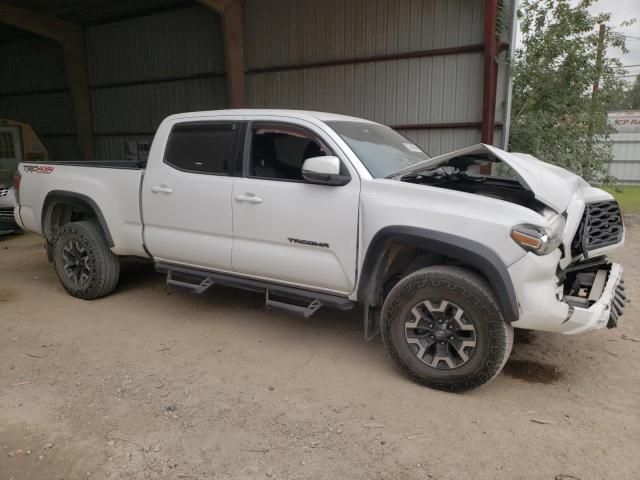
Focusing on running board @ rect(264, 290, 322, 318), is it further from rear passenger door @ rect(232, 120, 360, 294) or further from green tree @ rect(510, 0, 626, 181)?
green tree @ rect(510, 0, 626, 181)

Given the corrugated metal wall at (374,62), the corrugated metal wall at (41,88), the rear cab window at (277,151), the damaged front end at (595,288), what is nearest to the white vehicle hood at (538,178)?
the damaged front end at (595,288)

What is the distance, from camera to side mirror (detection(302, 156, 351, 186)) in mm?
3355

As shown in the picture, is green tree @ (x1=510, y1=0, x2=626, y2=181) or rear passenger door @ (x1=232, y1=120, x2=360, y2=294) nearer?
rear passenger door @ (x1=232, y1=120, x2=360, y2=294)

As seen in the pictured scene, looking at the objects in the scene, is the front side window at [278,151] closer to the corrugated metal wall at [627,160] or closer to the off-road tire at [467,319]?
the off-road tire at [467,319]

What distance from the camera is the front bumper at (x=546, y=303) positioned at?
9.47 ft

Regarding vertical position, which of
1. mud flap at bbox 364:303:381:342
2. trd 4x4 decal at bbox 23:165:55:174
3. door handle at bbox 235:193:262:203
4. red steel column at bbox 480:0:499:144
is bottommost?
mud flap at bbox 364:303:381:342

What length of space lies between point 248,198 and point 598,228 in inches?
105

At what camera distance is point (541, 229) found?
288 centimetres

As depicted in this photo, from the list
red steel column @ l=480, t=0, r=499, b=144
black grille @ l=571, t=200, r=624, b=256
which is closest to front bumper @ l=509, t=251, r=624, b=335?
black grille @ l=571, t=200, r=624, b=256

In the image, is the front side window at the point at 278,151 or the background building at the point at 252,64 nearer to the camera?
the front side window at the point at 278,151

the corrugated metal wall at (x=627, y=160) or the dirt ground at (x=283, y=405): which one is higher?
the corrugated metal wall at (x=627, y=160)

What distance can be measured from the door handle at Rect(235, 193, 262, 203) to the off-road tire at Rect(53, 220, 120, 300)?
1.96 m

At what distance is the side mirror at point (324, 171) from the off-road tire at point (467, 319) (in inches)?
33.8

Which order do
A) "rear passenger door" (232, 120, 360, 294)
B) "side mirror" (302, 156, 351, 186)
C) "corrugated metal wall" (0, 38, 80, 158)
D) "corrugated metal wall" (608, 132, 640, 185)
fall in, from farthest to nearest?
"corrugated metal wall" (608, 132, 640, 185) < "corrugated metal wall" (0, 38, 80, 158) < "rear passenger door" (232, 120, 360, 294) < "side mirror" (302, 156, 351, 186)
